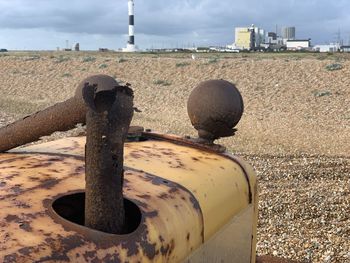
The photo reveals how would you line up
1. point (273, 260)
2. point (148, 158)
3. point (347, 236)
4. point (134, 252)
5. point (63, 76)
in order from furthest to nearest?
point (63, 76)
point (347, 236)
point (273, 260)
point (148, 158)
point (134, 252)

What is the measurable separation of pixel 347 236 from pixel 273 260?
8.98 feet

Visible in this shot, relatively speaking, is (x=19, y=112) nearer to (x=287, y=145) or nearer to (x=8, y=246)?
(x=287, y=145)

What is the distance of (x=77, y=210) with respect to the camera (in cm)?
187

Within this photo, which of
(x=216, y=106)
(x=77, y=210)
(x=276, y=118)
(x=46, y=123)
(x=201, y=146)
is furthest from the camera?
(x=276, y=118)

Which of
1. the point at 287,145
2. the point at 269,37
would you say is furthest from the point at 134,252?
the point at 269,37

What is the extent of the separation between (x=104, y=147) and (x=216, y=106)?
140 cm

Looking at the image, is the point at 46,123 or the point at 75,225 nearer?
the point at 75,225

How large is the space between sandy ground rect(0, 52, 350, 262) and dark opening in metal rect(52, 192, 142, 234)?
4.31 m

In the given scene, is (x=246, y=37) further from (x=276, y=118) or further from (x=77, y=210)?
(x=77, y=210)

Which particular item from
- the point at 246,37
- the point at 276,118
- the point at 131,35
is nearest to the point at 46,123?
the point at 276,118

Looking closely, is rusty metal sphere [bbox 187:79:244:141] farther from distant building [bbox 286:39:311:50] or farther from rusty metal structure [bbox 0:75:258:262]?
distant building [bbox 286:39:311:50]

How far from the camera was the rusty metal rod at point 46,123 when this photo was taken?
218cm

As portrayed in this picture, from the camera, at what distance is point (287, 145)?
12750 millimetres

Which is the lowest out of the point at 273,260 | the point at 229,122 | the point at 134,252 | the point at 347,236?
the point at 347,236
